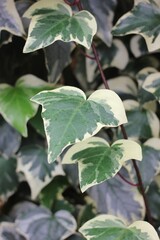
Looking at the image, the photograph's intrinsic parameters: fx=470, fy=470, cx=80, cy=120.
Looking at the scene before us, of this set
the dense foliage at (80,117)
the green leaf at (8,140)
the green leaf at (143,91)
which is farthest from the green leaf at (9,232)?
the green leaf at (143,91)

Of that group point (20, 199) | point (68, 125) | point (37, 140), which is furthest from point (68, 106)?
point (20, 199)

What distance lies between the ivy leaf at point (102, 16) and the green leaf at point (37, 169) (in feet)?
0.96

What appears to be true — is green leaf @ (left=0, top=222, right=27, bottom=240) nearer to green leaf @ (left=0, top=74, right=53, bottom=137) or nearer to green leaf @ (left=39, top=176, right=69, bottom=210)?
green leaf @ (left=39, top=176, right=69, bottom=210)

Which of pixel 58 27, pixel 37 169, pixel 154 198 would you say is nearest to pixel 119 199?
pixel 154 198

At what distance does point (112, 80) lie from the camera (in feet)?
3.68

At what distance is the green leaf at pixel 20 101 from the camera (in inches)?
37.9

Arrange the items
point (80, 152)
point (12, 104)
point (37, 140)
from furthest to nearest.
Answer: point (37, 140) → point (12, 104) → point (80, 152)

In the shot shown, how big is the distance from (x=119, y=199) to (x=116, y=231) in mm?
249

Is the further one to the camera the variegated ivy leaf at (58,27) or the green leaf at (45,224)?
the green leaf at (45,224)

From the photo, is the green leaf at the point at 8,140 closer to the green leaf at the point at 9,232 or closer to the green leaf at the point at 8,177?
the green leaf at the point at 8,177

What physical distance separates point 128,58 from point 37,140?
0.29 metres

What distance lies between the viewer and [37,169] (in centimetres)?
104

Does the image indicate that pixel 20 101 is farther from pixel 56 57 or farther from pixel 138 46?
pixel 138 46

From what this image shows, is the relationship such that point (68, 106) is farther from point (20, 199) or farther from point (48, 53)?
point (20, 199)
